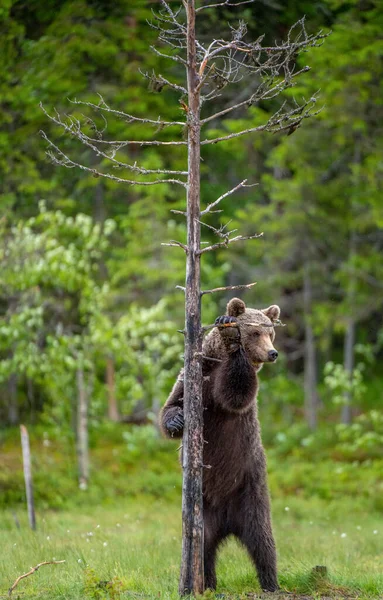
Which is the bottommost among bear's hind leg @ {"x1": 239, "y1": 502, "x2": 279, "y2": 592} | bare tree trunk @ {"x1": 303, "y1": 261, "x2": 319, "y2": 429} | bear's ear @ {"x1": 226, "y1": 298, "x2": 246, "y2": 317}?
bear's hind leg @ {"x1": 239, "y1": 502, "x2": 279, "y2": 592}

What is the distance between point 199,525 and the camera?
641cm

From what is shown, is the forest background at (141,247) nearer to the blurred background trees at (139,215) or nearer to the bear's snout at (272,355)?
the blurred background trees at (139,215)

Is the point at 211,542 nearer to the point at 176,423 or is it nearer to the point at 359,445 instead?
the point at 176,423

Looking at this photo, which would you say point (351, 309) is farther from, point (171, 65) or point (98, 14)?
point (98, 14)

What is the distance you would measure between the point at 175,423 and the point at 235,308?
1125mm

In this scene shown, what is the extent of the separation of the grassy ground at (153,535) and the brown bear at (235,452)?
389 mm

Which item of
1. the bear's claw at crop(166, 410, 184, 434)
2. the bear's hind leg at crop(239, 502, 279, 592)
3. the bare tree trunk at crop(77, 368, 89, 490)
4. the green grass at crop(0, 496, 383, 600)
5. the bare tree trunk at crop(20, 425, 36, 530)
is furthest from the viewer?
the bare tree trunk at crop(77, 368, 89, 490)

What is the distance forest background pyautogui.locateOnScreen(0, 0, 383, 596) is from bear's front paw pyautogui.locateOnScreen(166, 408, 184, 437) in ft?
25.4

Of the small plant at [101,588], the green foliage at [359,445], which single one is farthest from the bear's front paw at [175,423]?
the green foliage at [359,445]

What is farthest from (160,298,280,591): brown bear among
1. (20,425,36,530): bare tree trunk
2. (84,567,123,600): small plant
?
(20,425,36,530): bare tree trunk

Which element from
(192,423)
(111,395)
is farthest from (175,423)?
(111,395)

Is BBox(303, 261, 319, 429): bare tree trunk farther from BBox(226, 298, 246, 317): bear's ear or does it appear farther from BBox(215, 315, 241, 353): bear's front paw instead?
BBox(215, 315, 241, 353): bear's front paw

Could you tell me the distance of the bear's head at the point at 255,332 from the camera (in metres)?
6.96

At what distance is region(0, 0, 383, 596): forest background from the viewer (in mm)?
14914
